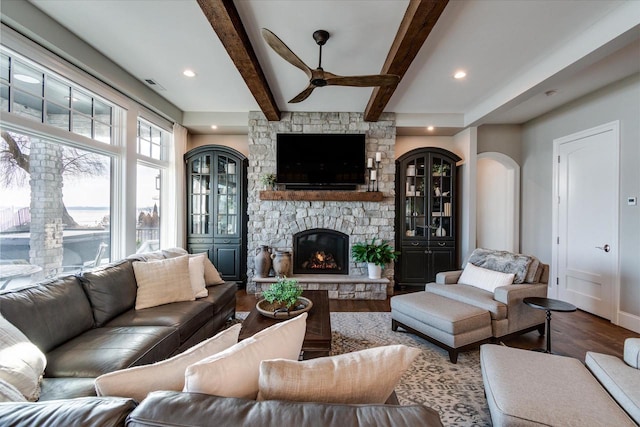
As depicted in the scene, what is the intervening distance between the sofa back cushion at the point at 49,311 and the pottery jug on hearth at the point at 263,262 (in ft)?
7.48

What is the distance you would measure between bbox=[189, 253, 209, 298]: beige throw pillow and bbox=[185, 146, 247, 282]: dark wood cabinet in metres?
1.68

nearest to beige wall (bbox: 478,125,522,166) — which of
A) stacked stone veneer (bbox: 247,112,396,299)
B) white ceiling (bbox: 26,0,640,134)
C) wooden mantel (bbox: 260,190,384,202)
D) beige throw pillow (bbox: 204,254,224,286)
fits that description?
white ceiling (bbox: 26,0,640,134)

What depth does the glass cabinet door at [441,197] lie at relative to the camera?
15.2 feet

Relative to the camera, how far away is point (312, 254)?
457 centimetres

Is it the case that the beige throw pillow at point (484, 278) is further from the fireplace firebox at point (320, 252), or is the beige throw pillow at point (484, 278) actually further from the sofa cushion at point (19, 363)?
the sofa cushion at point (19, 363)

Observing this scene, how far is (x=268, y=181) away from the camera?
14.3 feet

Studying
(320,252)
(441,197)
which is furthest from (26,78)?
(441,197)

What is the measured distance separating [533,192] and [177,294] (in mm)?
5288

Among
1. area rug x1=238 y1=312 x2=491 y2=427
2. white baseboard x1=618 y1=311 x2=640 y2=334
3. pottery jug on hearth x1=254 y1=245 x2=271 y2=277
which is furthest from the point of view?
pottery jug on hearth x1=254 y1=245 x2=271 y2=277


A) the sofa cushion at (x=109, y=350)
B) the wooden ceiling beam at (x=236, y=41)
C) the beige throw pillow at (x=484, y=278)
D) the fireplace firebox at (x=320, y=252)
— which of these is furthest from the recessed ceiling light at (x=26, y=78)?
the beige throw pillow at (x=484, y=278)

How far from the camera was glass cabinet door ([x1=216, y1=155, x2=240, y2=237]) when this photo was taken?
15.1 ft

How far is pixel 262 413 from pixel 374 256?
3651mm

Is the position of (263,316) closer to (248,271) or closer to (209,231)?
(248,271)

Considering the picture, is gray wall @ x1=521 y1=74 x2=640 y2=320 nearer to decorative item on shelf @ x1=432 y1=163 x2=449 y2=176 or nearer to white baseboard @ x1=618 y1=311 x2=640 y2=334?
white baseboard @ x1=618 y1=311 x2=640 y2=334
